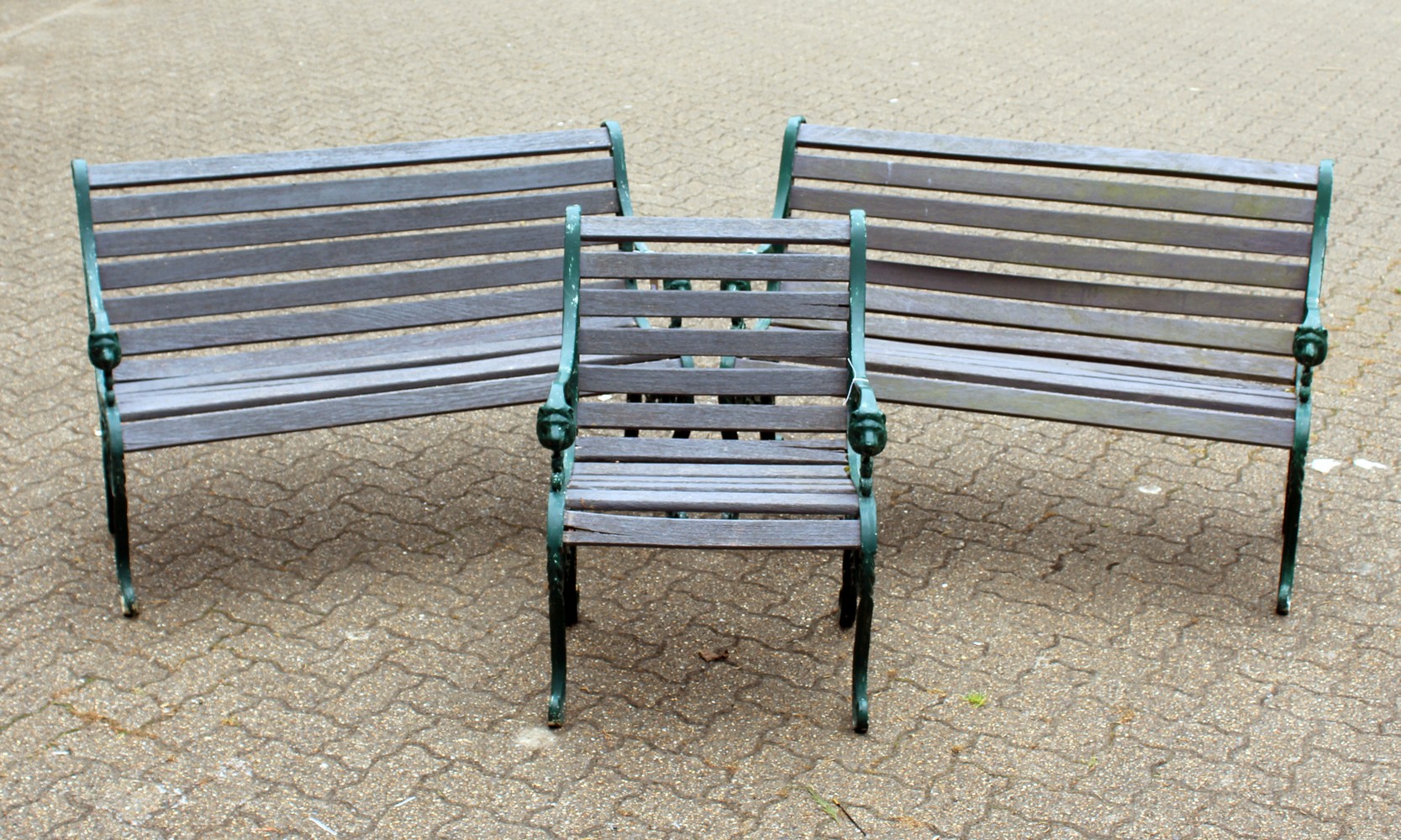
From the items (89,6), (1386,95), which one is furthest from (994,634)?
(89,6)

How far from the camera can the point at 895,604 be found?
437 cm

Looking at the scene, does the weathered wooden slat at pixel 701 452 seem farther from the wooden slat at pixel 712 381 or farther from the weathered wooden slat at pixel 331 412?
the weathered wooden slat at pixel 331 412

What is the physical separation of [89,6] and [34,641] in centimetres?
825

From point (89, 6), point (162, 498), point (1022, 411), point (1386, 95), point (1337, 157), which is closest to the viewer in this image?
point (1022, 411)

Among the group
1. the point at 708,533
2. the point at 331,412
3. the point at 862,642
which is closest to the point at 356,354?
the point at 331,412

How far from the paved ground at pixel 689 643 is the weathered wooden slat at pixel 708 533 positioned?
48cm

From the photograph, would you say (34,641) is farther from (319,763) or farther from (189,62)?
(189,62)

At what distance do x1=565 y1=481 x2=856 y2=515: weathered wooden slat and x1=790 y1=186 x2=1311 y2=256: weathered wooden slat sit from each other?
132 cm

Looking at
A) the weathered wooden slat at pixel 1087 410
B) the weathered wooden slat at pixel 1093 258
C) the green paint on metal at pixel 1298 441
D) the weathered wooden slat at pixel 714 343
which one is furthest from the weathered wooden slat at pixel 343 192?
the green paint on metal at pixel 1298 441

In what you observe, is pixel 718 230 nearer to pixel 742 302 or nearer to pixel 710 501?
pixel 742 302

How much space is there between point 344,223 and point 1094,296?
7.72 feet

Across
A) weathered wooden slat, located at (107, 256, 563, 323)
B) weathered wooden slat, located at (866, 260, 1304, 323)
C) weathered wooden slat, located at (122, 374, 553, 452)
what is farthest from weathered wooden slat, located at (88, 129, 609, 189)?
weathered wooden slat, located at (866, 260, 1304, 323)

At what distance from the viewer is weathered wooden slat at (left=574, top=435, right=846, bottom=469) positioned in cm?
409

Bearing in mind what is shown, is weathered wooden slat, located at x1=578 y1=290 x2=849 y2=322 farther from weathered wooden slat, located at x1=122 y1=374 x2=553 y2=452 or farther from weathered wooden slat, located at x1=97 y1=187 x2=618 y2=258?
weathered wooden slat, located at x1=97 y1=187 x2=618 y2=258
